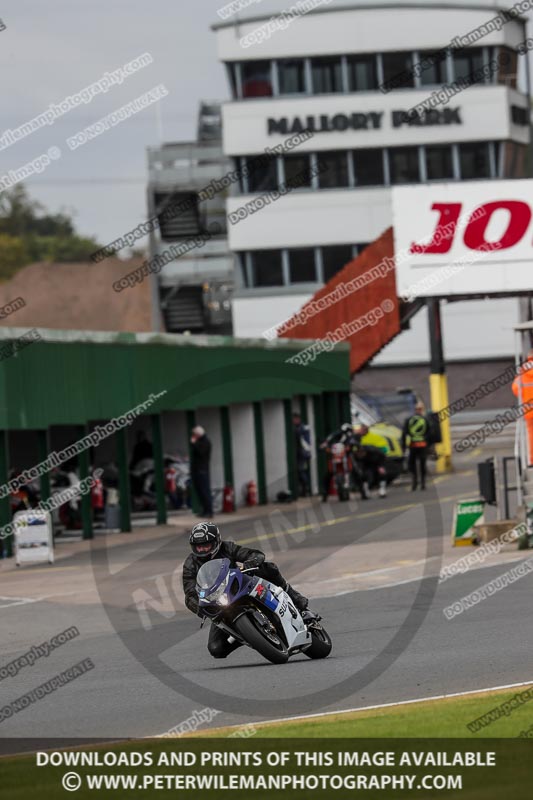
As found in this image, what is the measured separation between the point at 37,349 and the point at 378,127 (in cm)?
3850

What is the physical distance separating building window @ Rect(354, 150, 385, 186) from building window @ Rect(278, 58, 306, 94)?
3.47 meters

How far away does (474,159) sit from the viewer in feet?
215

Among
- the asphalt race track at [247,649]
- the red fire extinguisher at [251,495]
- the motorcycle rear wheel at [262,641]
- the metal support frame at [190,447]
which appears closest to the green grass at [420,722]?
the asphalt race track at [247,649]

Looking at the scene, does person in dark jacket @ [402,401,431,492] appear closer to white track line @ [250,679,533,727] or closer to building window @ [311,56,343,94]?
white track line @ [250,679,533,727]

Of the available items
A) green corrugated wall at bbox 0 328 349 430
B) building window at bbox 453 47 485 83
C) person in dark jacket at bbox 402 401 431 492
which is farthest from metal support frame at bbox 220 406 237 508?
building window at bbox 453 47 485 83

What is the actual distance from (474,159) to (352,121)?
5183mm

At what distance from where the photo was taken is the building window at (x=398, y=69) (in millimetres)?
64625

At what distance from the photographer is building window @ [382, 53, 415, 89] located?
64.6 m

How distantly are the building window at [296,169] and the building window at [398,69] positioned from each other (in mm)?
4482

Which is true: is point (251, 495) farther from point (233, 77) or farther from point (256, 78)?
point (233, 77)

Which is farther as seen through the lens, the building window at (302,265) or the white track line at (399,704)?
the building window at (302,265)

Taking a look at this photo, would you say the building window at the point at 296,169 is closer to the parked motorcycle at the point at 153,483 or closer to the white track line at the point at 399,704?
the parked motorcycle at the point at 153,483

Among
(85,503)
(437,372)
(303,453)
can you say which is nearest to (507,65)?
(437,372)

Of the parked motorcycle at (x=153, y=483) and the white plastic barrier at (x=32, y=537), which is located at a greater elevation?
the white plastic barrier at (x=32, y=537)
